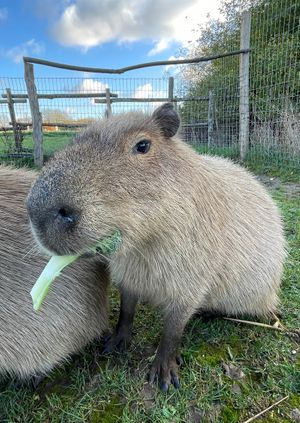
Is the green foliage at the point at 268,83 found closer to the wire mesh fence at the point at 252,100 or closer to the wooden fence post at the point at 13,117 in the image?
the wire mesh fence at the point at 252,100

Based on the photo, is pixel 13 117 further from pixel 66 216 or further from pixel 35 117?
pixel 66 216

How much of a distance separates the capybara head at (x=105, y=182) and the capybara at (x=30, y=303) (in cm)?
41

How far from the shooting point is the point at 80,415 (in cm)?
145

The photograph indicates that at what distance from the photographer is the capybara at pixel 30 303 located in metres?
1.41

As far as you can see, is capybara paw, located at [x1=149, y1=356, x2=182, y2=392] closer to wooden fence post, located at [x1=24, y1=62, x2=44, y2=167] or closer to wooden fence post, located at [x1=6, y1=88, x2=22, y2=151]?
wooden fence post, located at [x1=24, y1=62, x2=44, y2=167]

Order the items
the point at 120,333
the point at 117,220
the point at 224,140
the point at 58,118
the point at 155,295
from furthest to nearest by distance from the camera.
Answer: the point at 58,118 < the point at 224,140 < the point at 120,333 < the point at 155,295 < the point at 117,220

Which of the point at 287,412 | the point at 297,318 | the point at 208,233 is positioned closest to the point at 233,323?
the point at 297,318

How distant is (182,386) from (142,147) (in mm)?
1047

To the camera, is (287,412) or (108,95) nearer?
(287,412)

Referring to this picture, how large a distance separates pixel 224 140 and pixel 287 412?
7343 millimetres

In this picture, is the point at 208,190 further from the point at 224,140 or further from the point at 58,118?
the point at 58,118

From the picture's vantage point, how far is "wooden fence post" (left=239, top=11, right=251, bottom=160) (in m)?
6.86

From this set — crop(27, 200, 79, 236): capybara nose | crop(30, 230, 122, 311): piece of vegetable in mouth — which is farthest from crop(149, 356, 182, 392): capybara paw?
crop(27, 200, 79, 236): capybara nose

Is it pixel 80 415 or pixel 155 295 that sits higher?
pixel 155 295
